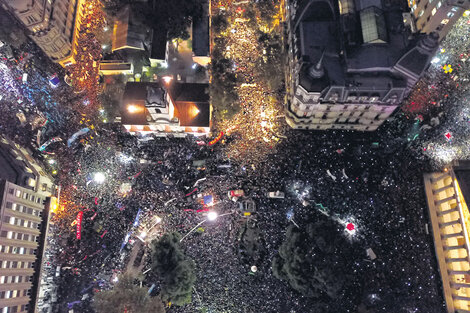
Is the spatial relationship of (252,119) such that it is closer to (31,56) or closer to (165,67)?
(165,67)

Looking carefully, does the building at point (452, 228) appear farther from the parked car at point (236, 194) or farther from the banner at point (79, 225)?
the banner at point (79, 225)

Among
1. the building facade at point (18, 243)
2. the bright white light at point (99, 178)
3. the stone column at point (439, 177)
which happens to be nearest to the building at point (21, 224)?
the building facade at point (18, 243)

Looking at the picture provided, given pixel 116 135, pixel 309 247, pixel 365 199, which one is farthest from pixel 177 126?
pixel 365 199

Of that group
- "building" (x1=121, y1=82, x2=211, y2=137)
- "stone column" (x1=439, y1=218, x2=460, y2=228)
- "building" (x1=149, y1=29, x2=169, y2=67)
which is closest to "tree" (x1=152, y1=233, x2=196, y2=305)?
"building" (x1=121, y1=82, x2=211, y2=137)

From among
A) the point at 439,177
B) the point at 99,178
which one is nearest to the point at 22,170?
the point at 99,178

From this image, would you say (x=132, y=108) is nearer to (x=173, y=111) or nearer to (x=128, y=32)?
(x=173, y=111)

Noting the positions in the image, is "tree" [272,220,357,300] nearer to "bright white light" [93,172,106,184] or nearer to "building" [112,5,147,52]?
"bright white light" [93,172,106,184]
